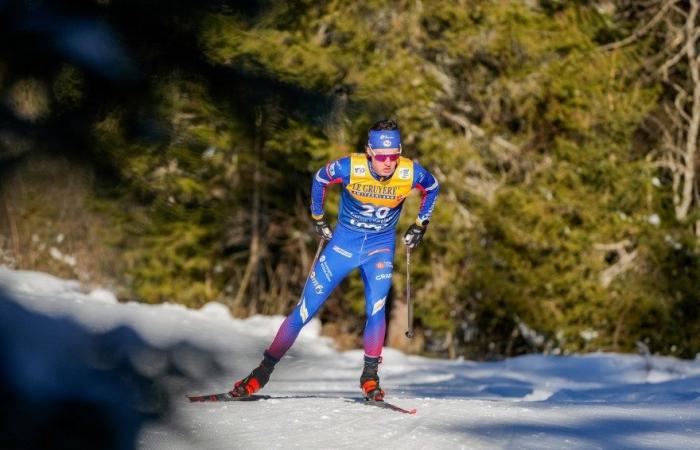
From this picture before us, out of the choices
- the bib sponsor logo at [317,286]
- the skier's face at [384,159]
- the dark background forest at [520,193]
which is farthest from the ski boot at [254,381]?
the dark background forest at [520,193]

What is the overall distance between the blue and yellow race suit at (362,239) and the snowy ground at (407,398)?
50 cm

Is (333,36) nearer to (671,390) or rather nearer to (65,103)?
(671,390)

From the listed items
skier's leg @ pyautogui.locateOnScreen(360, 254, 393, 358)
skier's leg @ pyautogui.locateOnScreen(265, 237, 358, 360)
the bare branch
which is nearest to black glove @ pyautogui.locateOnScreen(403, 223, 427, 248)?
skier's leg @ pyautogui.locateOnScreen(360, 254, 393, 358)

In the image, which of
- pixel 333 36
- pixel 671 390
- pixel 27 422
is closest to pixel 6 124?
pixel 27 422

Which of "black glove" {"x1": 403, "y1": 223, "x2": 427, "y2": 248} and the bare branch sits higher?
the bare branch

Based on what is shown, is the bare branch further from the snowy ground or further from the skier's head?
the skier's head

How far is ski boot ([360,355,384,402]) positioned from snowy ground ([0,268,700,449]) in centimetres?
13

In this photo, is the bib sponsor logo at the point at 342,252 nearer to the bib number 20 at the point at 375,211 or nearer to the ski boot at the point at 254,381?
the bib number 20 at the point at 375,211

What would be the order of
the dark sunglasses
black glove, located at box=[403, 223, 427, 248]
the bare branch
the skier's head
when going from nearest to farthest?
1. the skier's head
2. the dark sunglasses
3. black glove, located at box=[403, 223, 427, 248]
4. the bare branch

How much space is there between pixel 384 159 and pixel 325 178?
1.71 feet

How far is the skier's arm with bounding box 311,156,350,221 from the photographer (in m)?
6.47

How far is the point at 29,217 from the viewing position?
95.0 inches

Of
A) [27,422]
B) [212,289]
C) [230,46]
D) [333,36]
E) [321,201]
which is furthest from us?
[212,289]

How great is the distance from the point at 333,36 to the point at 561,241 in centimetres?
541
